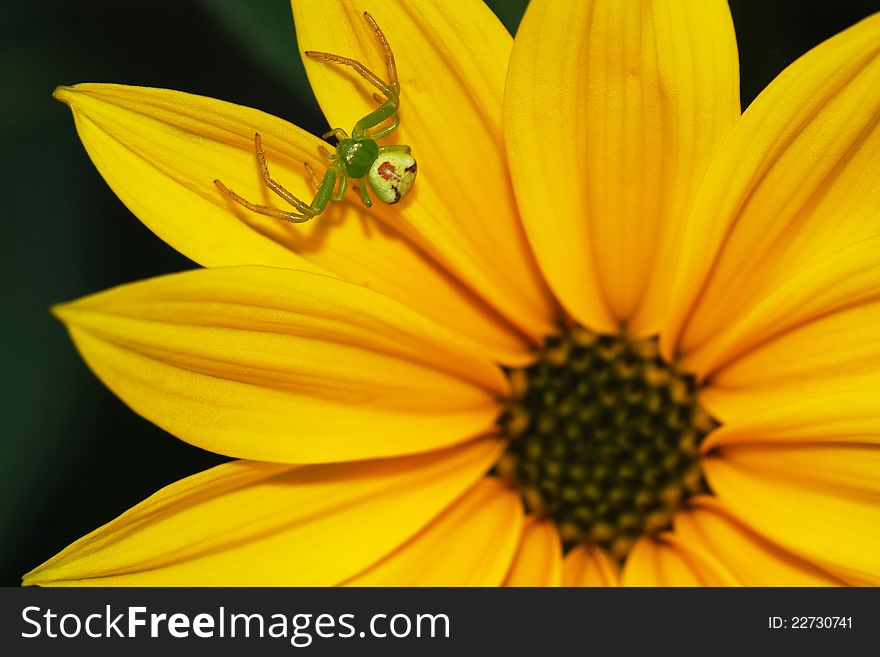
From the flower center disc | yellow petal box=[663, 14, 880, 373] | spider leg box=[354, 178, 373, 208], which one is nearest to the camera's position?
yellow petal box=[663, 14, 880, 373]

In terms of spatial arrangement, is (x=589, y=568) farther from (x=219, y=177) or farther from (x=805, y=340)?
(x=219, y=177)

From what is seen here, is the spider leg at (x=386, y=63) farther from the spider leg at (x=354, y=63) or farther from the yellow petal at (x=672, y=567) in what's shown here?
the yellow petal at (x=672, y=567)

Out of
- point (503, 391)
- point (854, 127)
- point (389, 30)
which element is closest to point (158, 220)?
point (389, 30)

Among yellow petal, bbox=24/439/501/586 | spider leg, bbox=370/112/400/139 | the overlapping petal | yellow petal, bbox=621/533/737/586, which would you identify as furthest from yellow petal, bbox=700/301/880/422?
spider leg, bbox=370/112/400/139

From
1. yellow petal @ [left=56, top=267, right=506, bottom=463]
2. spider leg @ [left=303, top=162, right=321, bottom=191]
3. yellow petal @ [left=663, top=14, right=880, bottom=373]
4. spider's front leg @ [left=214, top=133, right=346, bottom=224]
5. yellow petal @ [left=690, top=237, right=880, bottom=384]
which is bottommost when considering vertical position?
yellow petal @ [left=56, top=267, right=506, bottom=463]

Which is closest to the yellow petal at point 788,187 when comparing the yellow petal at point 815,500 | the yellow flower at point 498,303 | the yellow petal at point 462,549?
the yellow flower at point 498,303

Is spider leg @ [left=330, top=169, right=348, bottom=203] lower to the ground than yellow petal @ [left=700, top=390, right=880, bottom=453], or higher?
higher

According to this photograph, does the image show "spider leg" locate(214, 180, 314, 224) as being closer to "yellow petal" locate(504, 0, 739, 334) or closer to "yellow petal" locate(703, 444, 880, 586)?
"yellow petal" locate(504, 0, 739, 334)

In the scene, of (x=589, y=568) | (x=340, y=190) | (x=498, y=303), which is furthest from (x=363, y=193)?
(x=589, y=568)

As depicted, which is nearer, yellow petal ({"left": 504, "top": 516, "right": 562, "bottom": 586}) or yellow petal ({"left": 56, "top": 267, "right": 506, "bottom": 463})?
yellow petal ({"left": 56, "top": 267, "right": 506, "bottom": 463})

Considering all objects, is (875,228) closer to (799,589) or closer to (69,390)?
(799,589)
